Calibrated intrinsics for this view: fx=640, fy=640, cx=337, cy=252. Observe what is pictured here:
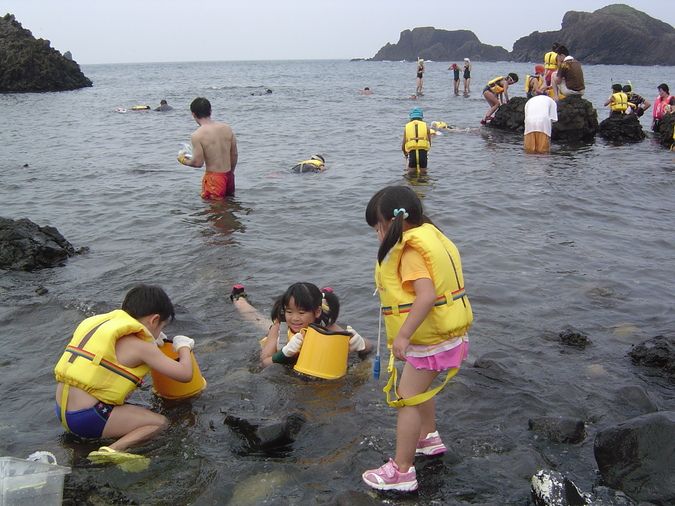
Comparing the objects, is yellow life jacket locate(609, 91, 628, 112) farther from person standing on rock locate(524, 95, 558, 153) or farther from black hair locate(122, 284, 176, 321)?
black hair locate(122, 284, 176, 321)

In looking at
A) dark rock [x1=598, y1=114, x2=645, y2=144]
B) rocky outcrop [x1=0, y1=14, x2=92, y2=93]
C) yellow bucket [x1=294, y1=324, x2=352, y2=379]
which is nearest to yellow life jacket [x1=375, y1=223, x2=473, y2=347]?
yellow bucket [x1=294, y1=324, x2=352, y2=379]

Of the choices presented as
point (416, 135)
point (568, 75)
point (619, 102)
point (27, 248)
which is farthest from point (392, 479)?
point (619, 102)

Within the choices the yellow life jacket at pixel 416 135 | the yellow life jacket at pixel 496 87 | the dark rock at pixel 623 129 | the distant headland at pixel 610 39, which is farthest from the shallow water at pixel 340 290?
the distant headland at pixel 610 39

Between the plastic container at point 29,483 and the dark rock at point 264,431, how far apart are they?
119cm

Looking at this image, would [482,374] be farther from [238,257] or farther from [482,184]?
[482,184]

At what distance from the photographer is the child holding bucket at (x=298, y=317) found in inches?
209

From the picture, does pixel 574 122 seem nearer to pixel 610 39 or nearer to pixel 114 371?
pixel 114 371

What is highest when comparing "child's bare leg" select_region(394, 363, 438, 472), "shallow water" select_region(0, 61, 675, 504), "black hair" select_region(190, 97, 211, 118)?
"black hair" select_region(190, 97, 211, 118)

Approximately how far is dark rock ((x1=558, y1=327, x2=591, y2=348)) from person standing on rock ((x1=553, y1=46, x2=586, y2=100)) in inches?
589

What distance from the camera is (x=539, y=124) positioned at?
1667cm

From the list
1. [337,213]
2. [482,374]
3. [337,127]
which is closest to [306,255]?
[337,213]

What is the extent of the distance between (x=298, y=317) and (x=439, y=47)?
17365cm

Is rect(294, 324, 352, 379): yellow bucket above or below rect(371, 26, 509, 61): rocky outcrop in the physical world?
below

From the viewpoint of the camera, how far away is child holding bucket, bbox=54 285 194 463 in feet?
13.6
